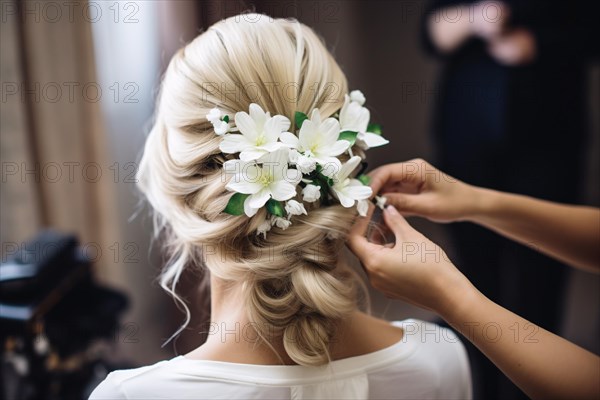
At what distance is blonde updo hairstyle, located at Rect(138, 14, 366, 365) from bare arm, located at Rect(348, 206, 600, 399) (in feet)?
0.24

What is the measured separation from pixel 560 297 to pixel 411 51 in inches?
50.3

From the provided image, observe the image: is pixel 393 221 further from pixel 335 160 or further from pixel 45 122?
pixel 45 122

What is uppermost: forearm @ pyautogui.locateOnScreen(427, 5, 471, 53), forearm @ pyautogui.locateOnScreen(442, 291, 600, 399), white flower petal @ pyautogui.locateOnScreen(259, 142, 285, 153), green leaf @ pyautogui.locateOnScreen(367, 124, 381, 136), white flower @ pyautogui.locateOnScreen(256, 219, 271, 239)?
forearm @ pyautogui.locateOnScreen(427, 5, 471, 53)

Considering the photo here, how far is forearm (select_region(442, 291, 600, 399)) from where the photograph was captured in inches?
29.0

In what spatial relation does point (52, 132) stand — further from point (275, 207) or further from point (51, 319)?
point (275, 207)

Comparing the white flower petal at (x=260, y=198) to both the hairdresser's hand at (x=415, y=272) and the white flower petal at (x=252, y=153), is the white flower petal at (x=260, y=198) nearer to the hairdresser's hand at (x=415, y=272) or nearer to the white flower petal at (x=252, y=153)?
the white flower petal at (x=252, y=153)

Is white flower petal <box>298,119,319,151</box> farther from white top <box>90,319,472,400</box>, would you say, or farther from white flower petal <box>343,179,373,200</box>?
white top <box>90,319,472,400</box>

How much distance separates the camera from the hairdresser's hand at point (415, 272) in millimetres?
805

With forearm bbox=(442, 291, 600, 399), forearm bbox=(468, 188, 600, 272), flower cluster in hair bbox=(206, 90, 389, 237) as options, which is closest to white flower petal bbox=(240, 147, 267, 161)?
flower cluster in hair bbox=(206, 90, 389, 237)

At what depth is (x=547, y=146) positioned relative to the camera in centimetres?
189

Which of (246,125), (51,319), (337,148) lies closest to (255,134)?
(246,125)

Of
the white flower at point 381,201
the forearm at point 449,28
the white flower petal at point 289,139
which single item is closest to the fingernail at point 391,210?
the white flower at point 381,201

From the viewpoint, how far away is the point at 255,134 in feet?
2.62

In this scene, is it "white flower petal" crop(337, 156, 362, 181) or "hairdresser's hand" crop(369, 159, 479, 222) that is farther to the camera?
"hairdresser's hand" crop(369, 159, 479, 222)
